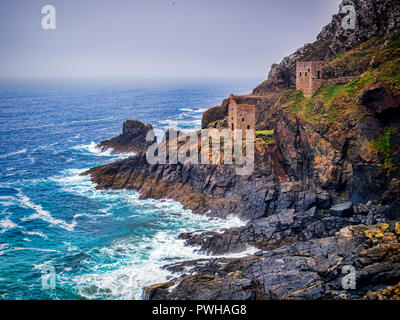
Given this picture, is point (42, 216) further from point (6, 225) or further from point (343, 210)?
point (343, 210)

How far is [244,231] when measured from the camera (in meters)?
41.8

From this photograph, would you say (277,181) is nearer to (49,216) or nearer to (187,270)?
(187,270)

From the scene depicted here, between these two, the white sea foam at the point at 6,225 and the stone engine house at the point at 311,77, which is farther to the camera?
the stone engine house at the point at 311,77

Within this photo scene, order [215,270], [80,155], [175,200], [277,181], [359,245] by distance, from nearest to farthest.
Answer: [359,245], [215,270], [277,181], [175,200], [80,155]

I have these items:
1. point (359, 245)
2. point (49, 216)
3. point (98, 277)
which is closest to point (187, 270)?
point (98, 277)

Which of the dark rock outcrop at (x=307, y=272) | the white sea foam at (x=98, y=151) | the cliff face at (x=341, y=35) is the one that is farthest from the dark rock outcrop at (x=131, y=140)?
the dark rock outcrop at (x=307, y=272)

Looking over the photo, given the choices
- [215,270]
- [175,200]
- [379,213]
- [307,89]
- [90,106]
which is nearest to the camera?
[215,270]

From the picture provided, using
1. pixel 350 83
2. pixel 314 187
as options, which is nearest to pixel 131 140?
pixel 314 187

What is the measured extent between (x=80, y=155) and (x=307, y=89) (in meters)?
53.0

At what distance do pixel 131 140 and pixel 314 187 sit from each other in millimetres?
48490

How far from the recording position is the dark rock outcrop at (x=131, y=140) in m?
81.7

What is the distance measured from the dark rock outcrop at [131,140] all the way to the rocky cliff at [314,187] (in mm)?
15569

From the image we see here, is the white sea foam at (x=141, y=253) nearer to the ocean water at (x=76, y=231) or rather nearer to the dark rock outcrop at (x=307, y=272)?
the ocean water at (x=76, y=231)

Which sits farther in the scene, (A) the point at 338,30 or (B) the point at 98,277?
(A) the point at 338,30
